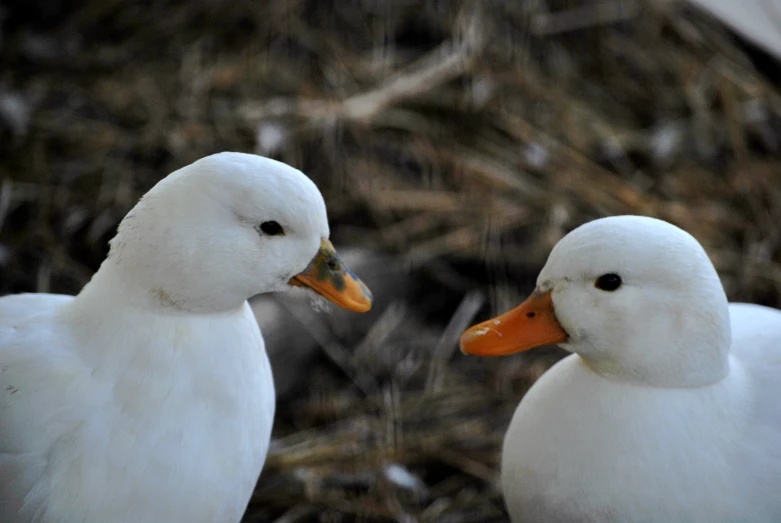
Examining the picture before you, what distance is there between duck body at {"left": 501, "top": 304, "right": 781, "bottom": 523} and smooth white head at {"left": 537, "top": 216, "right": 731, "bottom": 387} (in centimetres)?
6

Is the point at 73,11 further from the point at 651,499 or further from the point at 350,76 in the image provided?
the point at 651,499

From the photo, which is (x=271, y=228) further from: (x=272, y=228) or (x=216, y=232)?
(x=216, y=232)

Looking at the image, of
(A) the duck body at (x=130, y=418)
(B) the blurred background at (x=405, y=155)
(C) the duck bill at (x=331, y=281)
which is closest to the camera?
(A) the duck body at (x=130, y=418)

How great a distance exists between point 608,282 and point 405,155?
177 cm

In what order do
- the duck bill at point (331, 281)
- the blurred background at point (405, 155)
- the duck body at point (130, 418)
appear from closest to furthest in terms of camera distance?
the duck body at point (130, 418) < the duck bill at point (331, 281) < the blurred background at point (405, 155)

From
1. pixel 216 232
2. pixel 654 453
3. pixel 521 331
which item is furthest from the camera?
pixel 521 331

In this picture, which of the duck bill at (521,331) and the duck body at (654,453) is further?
the duck bill at (521,331)

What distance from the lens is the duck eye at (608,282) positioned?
70.9 inches

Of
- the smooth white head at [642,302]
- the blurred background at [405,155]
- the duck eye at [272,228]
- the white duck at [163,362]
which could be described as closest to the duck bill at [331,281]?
the white duck at [163,362]

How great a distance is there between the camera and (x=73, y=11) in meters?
3.83

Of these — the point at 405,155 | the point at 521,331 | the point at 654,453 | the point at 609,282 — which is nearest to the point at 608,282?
the point at 609,282

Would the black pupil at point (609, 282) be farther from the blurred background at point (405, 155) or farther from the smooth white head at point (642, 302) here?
the blurred background at point (405, 155)

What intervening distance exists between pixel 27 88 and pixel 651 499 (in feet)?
8.99

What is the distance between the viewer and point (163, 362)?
1.78 m
